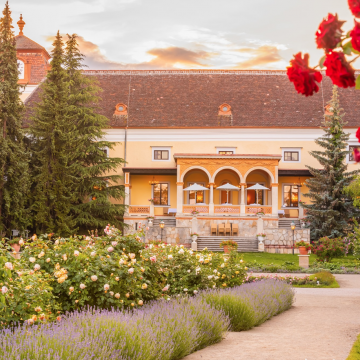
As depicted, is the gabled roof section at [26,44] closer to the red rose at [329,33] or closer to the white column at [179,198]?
the white column at [179,198]

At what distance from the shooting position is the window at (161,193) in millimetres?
39906

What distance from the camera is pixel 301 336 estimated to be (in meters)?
9.23

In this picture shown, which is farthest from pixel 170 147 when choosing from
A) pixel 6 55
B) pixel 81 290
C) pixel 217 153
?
pixel 81 290

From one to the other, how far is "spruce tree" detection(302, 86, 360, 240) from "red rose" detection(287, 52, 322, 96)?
30.5 m

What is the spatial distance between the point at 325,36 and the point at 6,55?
30368 millimetres

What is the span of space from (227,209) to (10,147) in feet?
46.4

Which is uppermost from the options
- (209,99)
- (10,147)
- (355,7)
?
(209,99)

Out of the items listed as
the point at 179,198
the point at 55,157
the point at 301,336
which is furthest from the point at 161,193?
the point at 301,336

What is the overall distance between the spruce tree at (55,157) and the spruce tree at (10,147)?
0.95 m

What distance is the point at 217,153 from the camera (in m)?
38.7

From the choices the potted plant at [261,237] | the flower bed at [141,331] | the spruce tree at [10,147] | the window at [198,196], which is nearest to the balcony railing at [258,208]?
the potted plant at [261,237]

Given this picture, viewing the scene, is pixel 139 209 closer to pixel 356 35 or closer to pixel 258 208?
pixel 258 208

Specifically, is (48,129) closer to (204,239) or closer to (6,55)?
(6,55)

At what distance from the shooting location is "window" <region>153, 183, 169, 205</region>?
131 feet
